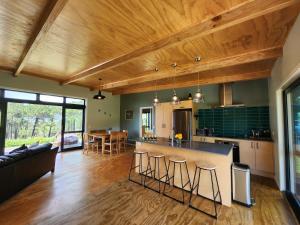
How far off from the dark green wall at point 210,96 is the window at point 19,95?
4.04 metres

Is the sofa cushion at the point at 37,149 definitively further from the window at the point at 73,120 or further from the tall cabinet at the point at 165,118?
the tall cabinet at the point at 165,118

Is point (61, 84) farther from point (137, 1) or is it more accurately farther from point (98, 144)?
point (137, 1)

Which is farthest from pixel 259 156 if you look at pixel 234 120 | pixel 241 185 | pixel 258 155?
pixel 241 185

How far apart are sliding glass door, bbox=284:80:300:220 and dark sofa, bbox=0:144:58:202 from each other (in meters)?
4.52

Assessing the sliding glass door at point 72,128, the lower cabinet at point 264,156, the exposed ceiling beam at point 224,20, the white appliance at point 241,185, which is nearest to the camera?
the exposed ceiling beam at point 224,20

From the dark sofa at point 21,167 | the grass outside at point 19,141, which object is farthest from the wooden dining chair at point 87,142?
the dark sofa at point 21,167

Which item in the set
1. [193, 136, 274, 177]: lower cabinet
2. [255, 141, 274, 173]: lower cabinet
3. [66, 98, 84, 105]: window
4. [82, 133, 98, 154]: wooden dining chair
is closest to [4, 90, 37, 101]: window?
[66, 98, 84, 105]: window

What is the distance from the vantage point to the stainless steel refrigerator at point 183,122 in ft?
16.3

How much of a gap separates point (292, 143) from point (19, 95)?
7160 mm

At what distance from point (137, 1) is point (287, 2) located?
1583 millimetres

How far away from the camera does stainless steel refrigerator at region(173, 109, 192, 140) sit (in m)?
4.97

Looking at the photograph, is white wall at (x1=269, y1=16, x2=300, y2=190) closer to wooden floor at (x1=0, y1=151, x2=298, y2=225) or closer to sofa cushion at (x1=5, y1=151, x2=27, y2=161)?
wooden floor at (x1=0, y1=151, x2=298, y2=225)

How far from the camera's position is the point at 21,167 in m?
2.59

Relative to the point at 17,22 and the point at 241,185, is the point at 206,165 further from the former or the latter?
the point at 17,22
